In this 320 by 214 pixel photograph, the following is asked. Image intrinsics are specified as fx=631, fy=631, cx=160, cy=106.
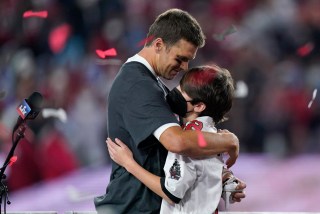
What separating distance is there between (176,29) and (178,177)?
1.44 ft

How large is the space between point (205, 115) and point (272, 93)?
99.3 inches

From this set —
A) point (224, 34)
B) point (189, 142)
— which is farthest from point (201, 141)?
point (224, 34)

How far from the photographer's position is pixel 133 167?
5.47 ft

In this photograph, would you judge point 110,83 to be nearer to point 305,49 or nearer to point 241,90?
point 241,90

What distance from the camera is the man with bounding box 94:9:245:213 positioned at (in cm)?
161

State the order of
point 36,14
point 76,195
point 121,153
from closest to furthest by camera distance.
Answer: point 121,153 → point 76,195 → point 36,14

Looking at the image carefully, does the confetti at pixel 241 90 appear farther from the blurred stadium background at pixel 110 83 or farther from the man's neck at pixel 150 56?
the man's neck at pixel 150 56

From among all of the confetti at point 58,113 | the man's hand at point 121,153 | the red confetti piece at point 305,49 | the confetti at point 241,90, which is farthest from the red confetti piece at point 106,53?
the man's hand at point 121,153

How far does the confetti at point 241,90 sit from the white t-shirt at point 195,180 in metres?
2.37

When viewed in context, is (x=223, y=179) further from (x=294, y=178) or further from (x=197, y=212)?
(x=294, y=178)

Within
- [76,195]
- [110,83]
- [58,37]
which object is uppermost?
[58,37]

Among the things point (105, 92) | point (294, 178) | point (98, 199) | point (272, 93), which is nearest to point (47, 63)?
point (105, 92)

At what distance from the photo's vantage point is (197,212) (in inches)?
64.4

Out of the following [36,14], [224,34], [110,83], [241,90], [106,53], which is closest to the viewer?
[224,34]
